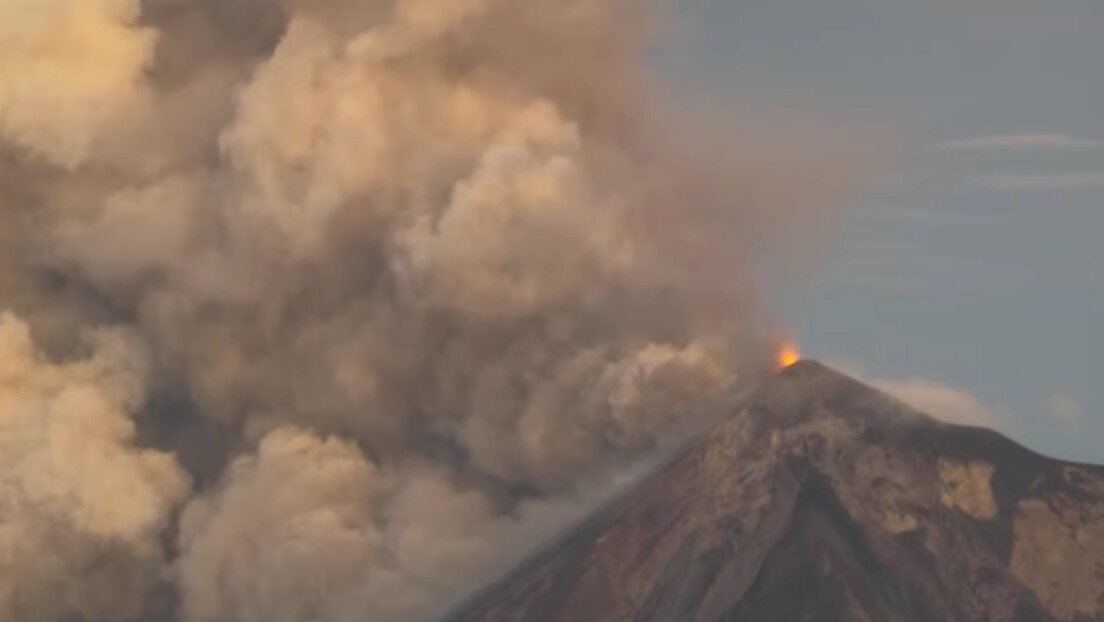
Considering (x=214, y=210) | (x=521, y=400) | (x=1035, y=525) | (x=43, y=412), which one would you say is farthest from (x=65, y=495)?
(x=1035, y=525)

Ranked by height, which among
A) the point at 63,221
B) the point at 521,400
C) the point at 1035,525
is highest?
the point at 63,221

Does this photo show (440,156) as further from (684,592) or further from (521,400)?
(684,592)

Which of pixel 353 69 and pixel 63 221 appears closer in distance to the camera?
pixel 353 69

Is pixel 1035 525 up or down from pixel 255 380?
down

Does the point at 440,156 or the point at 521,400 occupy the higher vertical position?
the point at 440,156

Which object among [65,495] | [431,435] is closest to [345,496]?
[431,435]

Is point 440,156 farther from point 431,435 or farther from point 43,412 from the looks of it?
point 43,412
